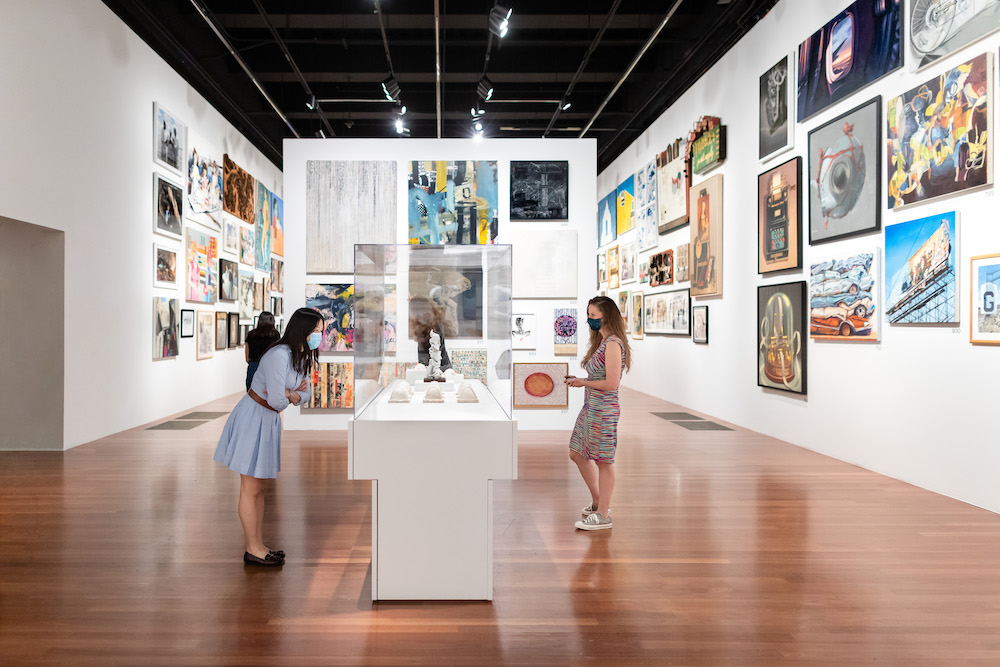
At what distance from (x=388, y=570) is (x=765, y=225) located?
760cm

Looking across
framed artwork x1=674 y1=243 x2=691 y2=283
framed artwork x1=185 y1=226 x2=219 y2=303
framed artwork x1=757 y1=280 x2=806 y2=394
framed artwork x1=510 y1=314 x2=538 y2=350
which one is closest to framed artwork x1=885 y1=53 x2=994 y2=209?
framed artwork x1=757 y1=280 x2=806 y2=394

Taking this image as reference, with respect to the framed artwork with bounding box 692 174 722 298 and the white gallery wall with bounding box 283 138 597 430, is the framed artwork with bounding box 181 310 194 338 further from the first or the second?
the framed artwork with bounding box 692 174 722 298

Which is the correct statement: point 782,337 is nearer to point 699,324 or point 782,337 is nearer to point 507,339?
point 699,324

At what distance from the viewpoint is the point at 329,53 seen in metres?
12.7

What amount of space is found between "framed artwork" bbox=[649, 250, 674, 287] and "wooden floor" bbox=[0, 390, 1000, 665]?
23.9 feet

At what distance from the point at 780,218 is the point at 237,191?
1089 centimetres

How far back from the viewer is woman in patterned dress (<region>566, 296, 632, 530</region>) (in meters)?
4.95

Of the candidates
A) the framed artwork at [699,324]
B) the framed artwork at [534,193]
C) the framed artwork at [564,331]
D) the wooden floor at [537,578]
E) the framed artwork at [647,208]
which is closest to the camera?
the wooden floor at [537,578]

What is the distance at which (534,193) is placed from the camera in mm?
10375

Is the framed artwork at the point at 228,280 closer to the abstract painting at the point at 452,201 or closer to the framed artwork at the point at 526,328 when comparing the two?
the abstract painting at the point at 452,201

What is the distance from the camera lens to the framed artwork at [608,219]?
705 inches

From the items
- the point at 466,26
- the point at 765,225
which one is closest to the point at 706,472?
the point at 765,225

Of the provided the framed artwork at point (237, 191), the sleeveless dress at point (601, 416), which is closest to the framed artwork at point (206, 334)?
the framed artwork at point (237, 191)

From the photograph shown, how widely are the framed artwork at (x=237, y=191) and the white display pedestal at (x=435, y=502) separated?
37.7 ft
